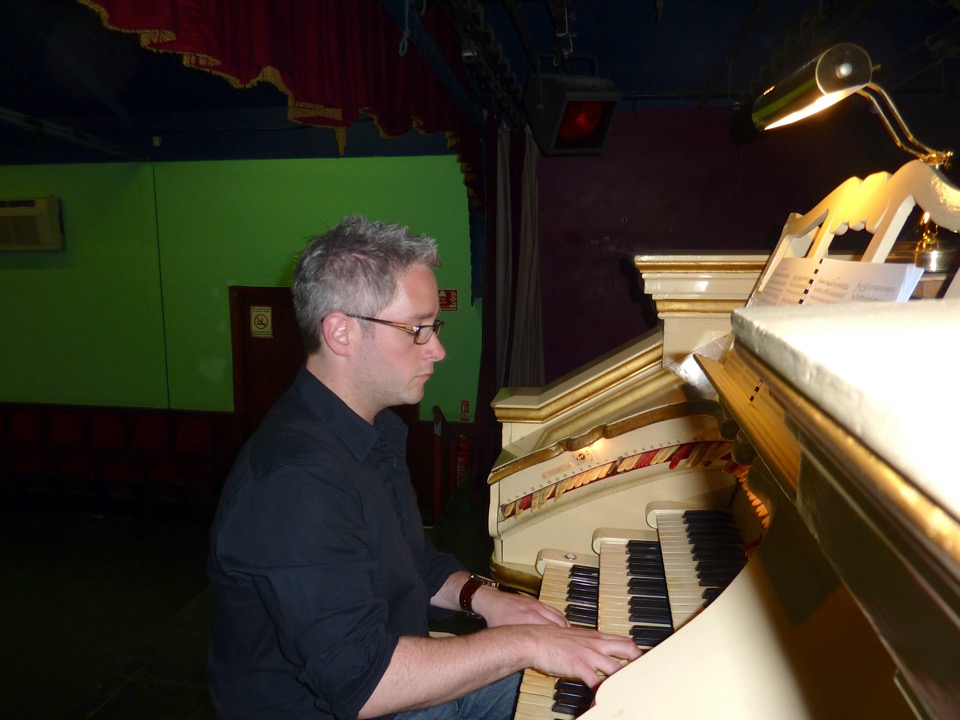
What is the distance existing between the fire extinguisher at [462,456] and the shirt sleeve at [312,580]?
473 cm

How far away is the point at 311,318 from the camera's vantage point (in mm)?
1528

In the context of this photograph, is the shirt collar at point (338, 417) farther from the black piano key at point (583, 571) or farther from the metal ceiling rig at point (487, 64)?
the metal ceiling rig at point (487, 64)

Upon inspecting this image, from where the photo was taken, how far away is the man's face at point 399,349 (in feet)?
4.98

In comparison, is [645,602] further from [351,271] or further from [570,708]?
[351,271]

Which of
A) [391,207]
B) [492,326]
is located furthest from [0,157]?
[492,326]

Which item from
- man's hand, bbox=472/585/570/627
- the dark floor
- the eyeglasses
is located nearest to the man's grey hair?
the eyeglasses

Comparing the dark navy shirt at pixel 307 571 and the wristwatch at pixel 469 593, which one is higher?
the dark navy shirt at pixel 307 571

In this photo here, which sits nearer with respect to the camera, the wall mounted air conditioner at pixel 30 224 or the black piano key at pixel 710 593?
the black piano key at pixel 710 593

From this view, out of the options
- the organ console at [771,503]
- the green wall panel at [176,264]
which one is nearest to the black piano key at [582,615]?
the organ console at [771,503]

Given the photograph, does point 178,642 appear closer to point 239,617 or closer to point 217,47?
point 239,617

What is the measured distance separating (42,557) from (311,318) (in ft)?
16.1

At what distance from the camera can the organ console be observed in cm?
34

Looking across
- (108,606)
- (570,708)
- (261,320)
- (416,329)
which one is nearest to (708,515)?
(570,708)

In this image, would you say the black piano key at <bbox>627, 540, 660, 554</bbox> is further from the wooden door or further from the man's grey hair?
the wooden door
